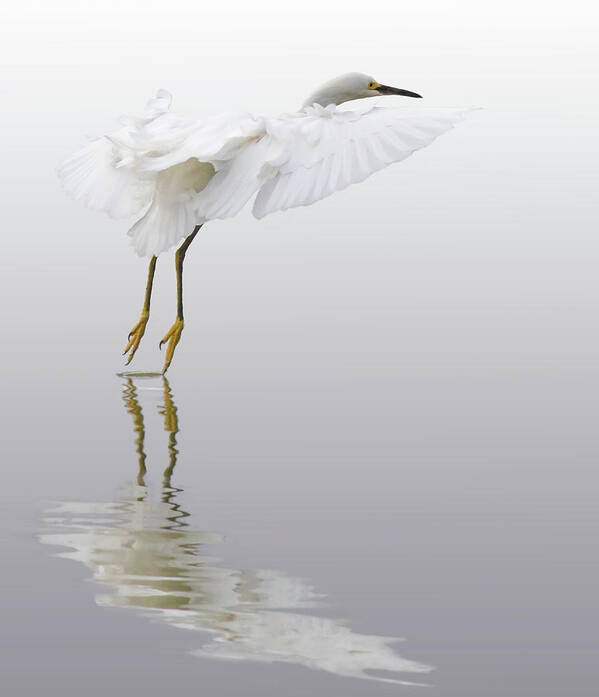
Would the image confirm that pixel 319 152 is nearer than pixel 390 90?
Yes

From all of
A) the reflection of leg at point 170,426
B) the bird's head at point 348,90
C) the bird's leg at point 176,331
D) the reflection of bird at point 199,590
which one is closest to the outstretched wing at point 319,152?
the reflection of leg at point 170,426

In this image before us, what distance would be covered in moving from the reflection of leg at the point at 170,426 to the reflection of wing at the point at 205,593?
0.78m

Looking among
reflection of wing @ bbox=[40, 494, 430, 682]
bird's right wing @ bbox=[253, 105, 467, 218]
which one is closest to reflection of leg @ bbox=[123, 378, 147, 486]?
reflection of wing @ bbox=[40, 494, 430, 682]

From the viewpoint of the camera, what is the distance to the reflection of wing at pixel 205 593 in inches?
207

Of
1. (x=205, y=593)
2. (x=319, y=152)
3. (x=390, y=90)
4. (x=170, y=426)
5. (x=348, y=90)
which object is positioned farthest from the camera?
(x=390, y=90)

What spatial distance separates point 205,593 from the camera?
588cm

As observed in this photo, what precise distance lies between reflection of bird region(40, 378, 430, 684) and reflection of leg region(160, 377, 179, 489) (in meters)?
0.56

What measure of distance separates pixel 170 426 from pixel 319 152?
211 cm

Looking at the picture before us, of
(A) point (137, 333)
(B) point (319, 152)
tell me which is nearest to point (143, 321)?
(A) point (137, 333)

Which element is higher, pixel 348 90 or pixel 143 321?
pixel 348 90

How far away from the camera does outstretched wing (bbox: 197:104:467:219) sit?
885cm

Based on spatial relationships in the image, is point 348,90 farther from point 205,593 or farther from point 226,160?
point 205,593

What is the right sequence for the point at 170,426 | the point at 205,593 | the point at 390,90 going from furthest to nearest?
1. the point at 390,90
2. the point at 170,426
3. the point at 205,593

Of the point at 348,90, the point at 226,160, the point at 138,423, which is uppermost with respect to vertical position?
the point at 348,90
